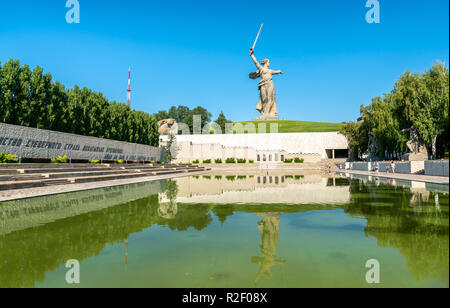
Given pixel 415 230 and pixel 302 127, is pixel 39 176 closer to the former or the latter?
pixel 415 230

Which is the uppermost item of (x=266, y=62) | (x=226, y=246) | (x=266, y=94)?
(x=266, y=62)

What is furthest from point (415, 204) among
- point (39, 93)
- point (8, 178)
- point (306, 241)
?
point (39, 93)

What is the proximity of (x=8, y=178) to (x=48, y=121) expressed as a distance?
16503mm

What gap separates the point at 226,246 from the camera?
5.18m

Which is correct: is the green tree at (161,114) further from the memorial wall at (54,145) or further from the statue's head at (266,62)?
the memorial wall at (54,145)

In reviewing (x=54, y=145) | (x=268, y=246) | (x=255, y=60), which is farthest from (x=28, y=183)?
(x=255, y=60)

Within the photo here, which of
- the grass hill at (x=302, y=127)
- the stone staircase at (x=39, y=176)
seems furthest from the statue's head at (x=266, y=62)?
the stone staircase at (x=39, y=176)

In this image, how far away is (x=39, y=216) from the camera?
804 cm

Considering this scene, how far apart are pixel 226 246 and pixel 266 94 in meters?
80.8

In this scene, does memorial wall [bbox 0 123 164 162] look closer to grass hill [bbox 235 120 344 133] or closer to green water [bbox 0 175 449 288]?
green water [bbox 0 175 449 288]

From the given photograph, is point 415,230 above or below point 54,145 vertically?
below

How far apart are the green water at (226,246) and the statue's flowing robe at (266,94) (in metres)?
74.9

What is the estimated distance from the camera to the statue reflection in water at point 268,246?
4.01 meters
